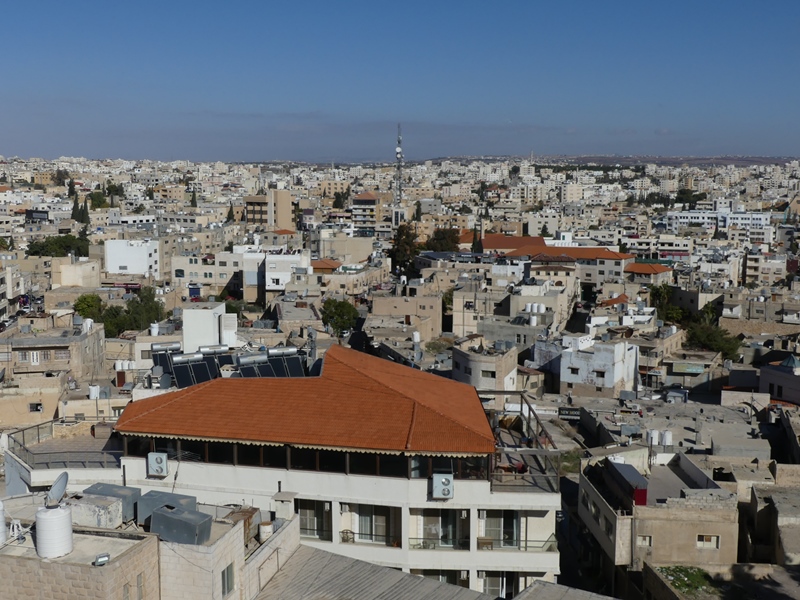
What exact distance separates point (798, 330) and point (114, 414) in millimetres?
26142

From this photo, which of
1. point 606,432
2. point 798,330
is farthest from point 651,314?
point 606,432

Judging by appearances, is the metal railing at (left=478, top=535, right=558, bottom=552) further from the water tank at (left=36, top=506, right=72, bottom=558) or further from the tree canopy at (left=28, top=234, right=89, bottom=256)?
the tree canopy at (left=28, top=234, right=89, bottom=256)

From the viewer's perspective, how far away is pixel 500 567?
855cm

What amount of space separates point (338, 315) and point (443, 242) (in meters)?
25.6

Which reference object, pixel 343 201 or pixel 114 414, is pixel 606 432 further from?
pixel 343 201

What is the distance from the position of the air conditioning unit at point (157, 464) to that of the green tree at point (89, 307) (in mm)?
21678

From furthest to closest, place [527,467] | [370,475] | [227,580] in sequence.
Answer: [527,467] → [370,475] → [227,580]

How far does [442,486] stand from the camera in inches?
332

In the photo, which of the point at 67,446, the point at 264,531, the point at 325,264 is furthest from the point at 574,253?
the point at 264,531

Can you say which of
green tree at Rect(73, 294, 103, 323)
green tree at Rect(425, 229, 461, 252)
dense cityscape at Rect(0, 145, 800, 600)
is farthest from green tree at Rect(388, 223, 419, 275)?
green tree at Rect(73, 294, 103, 323)

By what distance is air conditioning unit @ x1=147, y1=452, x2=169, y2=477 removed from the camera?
354 inches

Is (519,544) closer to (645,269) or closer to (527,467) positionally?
(527,467)

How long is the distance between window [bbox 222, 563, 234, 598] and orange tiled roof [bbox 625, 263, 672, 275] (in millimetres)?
37640

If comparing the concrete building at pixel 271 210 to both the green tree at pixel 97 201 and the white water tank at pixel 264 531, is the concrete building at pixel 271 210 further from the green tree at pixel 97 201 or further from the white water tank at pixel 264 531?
the white water tank at pixel 264 531
